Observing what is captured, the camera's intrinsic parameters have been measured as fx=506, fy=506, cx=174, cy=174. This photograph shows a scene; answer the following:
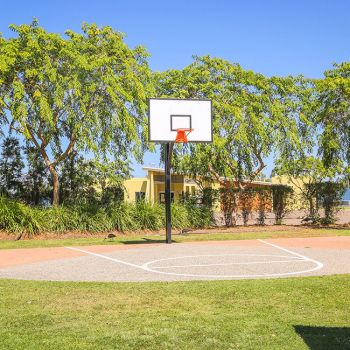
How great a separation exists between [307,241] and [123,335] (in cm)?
1155

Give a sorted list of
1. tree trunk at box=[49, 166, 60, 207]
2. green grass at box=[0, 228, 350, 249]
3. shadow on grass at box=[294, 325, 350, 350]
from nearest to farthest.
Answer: shadow on grass at box=[294, 325, 350, 350] → green grass at box=[0, 228, 350, 249] → tree trunk at box=[49, 166, 60, 207]

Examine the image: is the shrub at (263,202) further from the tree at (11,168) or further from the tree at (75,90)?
the tree at (11,168)

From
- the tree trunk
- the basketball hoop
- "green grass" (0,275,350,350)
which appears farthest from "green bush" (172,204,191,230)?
"green grass" (0,275,350,350)

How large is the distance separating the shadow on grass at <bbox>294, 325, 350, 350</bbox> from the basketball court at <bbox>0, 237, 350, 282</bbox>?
141 inches

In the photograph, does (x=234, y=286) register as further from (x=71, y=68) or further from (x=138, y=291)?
(x=71, y=68)

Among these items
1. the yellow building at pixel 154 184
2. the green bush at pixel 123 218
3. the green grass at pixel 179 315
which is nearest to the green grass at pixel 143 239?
the green bush at pixel 123 218

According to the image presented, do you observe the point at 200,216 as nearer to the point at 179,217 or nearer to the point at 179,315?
the point at 179,217

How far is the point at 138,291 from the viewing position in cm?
770

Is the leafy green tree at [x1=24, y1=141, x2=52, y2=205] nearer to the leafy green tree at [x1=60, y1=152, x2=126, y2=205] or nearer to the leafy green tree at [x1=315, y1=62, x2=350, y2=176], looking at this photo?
the leafy green tree at [x1=60, y1=152, x2=126, y2=205]

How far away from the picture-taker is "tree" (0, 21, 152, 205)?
18.8 meters

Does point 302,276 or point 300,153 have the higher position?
point 300,153

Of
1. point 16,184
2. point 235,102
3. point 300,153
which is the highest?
point 235,102

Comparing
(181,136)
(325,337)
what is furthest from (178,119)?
(325,337)

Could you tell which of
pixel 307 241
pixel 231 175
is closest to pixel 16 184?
pixel 231 175
